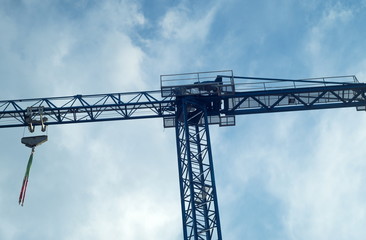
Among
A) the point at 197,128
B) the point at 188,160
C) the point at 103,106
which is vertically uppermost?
the point at 103,106

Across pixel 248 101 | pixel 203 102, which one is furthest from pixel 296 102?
pixel 203 102

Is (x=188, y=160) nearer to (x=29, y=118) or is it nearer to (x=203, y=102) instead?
(x=203, y=102)

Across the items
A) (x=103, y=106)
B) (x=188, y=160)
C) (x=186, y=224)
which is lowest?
(x=186, y=224)

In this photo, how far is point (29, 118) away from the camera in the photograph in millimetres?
28109

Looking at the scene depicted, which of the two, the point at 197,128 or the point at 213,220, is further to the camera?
the point at 197,128

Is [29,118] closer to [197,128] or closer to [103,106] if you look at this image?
[103,106]

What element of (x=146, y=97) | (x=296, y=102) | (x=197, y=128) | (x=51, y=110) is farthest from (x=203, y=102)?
(x=51, y=110)

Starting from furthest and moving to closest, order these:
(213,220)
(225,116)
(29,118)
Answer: (225,116)
(29,118)
(213,220)

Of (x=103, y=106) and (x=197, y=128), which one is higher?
(x=103, y=106)

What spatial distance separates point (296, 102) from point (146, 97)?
912 cm

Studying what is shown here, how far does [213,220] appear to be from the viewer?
81.4ft

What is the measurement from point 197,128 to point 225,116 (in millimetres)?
2464

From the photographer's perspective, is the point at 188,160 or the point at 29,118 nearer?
the point at 188,160

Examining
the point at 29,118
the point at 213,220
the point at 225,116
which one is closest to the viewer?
the point at 213,220
